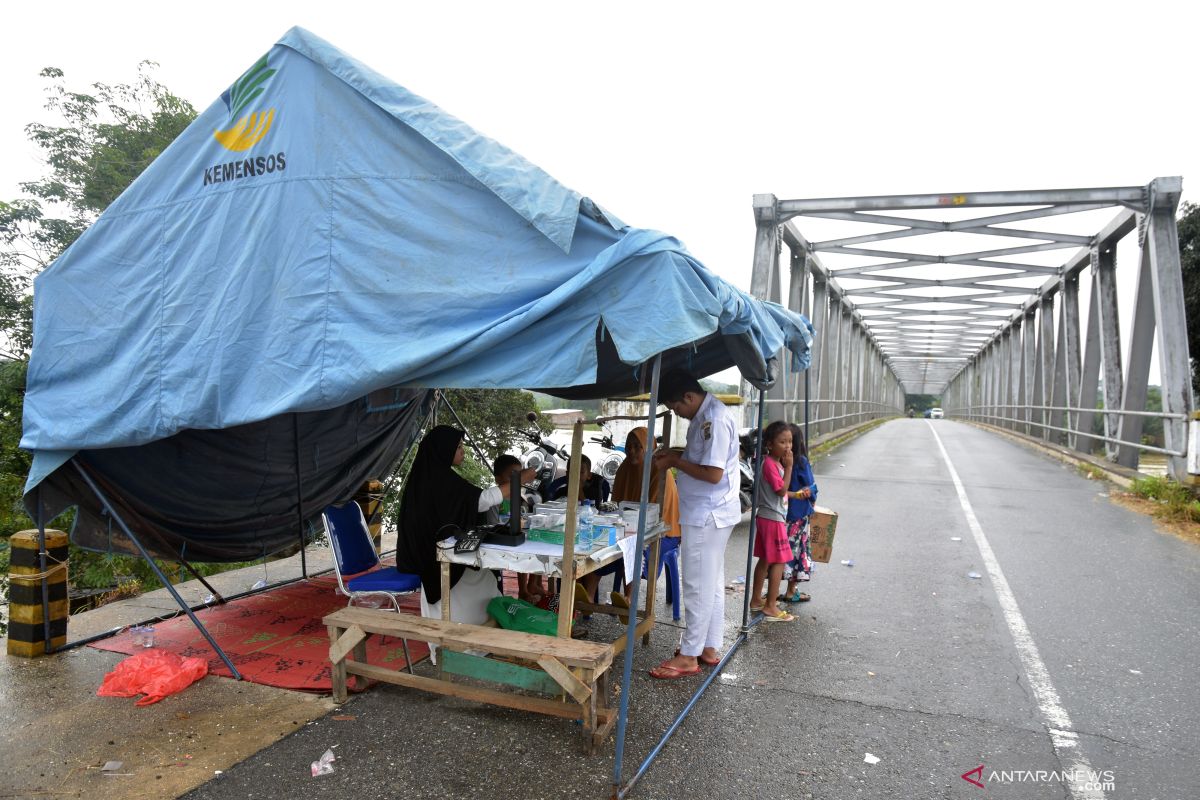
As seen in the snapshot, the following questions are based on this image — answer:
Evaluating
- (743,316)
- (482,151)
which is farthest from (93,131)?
(743,316)

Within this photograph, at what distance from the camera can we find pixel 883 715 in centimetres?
423

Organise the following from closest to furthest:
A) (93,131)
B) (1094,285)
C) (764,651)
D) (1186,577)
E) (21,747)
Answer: (21,747) < (764,651) < (1186,577) < (93,131) < (1094,285)

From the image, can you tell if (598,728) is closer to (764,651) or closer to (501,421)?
(764,651)

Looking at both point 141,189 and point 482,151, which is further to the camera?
point 141,189

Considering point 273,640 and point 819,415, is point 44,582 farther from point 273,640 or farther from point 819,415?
point 819,415

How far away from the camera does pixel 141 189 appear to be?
184 inches

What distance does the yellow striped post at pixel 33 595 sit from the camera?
16.2ft

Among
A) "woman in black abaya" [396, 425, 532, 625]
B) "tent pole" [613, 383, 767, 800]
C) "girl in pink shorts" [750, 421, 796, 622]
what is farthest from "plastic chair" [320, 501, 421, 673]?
"girl in pink shorts" [750, 421, 796, 622]

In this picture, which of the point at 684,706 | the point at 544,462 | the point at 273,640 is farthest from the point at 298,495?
the point at 684,706

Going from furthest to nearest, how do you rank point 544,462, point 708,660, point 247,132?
point 544,462 < point 708,660 < point 247,132

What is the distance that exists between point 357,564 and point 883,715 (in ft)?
12.9

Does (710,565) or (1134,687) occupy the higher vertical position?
(710,565)

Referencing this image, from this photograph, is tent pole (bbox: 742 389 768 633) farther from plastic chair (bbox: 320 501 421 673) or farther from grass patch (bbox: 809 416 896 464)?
grass patch (bbox: 809 416 896 464)

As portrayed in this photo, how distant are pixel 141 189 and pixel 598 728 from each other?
4.21 metres
